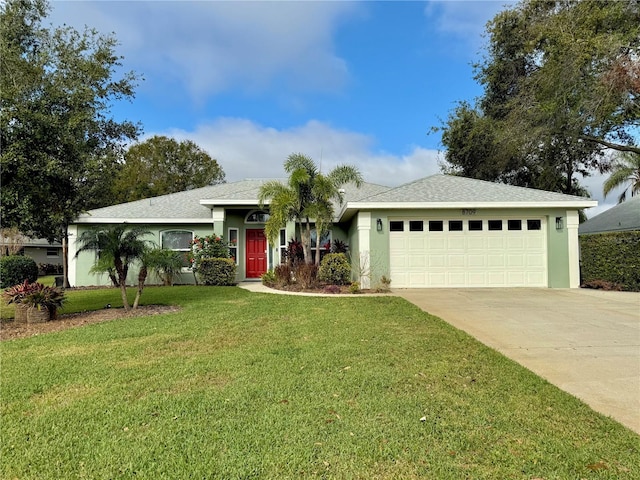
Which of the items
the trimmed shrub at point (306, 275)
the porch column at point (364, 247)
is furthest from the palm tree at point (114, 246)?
the porch column at point (364, 247)

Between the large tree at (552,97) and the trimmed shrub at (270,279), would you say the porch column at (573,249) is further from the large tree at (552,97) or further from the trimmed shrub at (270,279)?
the trimmed shrub at (270,279)

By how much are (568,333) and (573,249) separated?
287 inches

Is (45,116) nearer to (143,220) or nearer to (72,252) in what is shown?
(143,220)

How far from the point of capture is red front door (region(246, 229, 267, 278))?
15.7 meters

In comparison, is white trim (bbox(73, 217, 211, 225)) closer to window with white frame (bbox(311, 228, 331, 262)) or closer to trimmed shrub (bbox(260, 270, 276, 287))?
trimmed shrub (bbox(260, 270, 276, 287))

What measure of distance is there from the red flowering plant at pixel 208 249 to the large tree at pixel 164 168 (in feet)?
64.2

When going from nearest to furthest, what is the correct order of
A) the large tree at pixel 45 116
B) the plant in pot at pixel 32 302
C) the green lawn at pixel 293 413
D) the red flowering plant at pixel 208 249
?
the green lawn at pixel 293 413 < the large tree at pixel 45 116 < the plant in pot at pixel 32 302 < the red flowering plant at pixel 208 249

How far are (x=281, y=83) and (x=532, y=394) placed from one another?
1409 centimetres

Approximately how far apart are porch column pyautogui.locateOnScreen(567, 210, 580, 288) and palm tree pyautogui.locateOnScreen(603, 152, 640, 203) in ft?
39.3

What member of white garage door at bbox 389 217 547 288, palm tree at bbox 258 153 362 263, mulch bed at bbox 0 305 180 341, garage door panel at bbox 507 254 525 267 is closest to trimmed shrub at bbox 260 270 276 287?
palm tree at bbox 258 153 362 263

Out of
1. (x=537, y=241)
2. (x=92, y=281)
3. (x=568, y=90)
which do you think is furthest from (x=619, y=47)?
(x=92, y=281)

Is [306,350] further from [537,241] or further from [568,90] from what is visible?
[568,90]

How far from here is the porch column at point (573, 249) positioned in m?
11.7

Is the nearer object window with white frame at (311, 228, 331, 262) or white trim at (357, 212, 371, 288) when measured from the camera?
white trim at (357, 212, 371, 288)
